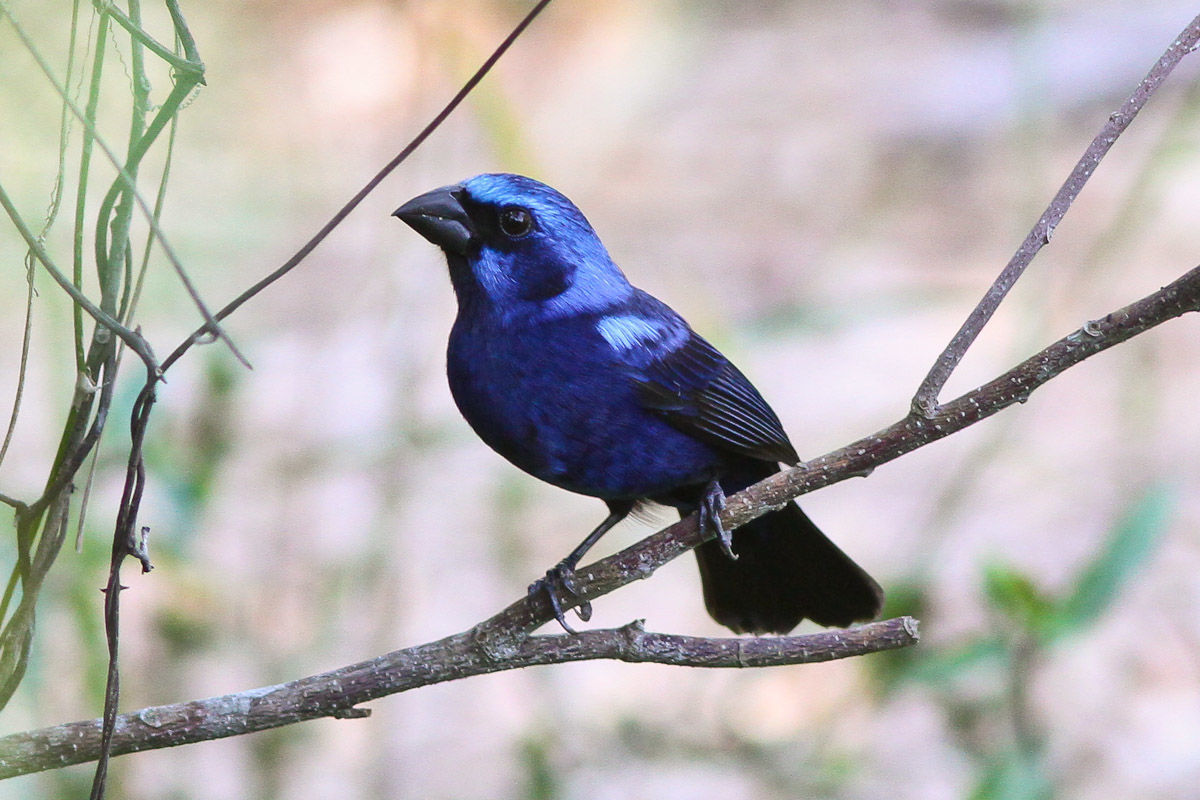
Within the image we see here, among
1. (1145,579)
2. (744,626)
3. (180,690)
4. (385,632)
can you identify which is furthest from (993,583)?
(1145,579)

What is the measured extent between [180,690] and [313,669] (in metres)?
0.44

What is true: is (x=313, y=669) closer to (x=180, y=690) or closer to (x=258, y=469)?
(x=180, y=690)

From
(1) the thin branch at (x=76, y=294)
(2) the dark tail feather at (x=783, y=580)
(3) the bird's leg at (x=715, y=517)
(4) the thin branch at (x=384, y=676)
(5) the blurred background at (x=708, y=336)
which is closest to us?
(1) the thin branch at (x=76, y=294)

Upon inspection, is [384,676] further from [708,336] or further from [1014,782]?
[708,336]

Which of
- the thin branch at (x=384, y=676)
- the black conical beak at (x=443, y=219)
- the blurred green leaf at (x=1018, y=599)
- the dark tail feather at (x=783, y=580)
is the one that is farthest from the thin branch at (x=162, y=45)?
the blurred green leaf at (x=1018, y=599)

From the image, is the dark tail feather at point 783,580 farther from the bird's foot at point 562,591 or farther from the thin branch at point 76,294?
the thin branch at point 76,294

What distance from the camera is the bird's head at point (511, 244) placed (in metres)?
2.87

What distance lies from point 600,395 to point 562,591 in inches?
16.2

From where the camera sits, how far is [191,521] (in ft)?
10.2

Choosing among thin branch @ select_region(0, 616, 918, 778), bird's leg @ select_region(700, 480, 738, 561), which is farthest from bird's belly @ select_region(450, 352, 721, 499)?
thin branch @ select_region(0, 616, 918, 778)

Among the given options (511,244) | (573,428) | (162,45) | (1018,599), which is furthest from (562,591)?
(162,45)

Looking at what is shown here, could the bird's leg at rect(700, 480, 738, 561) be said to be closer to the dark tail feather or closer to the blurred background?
the dark tail feather

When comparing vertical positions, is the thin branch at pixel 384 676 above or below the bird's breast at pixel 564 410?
below

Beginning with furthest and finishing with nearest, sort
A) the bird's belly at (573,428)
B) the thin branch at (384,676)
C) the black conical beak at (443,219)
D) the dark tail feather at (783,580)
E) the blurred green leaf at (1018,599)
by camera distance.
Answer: the blurred green leaf at (1018,599)
the dark tail feather at (783,580)
the black conical beak at (443,219)
the bird's belly at (573,428)
the thin branch at (384,676)
